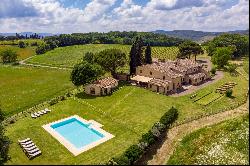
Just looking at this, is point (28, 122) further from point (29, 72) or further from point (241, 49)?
point (241, 49)

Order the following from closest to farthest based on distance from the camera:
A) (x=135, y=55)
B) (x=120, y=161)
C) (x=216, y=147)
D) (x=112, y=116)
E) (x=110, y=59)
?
(x=120, y=161) < (x=216, y=147) < (x=112, y=116) < (x=110, y=59) < (x=135, y=55)

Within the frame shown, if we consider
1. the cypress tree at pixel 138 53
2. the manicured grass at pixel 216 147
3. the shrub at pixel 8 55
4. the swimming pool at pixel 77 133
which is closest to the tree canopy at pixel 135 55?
the cypress tree at pixel 138 53

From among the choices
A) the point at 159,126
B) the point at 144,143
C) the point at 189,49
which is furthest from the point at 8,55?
the point at 144,143

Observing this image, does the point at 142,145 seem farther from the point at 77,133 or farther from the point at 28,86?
the point at 28,86

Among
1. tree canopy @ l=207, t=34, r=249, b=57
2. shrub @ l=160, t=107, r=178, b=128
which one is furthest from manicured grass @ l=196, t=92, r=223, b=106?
tree canopy @ l=207, t=34, r=249, b=57

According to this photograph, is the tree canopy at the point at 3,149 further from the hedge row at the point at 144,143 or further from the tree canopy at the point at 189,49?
the tree canopy at the point at 189,49

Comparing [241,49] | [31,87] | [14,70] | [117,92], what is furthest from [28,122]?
[241,49]

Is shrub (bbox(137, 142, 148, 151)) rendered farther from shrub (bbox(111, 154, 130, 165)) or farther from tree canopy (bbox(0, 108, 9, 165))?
tree canopy (bbox(0, 108, 9, 165))
